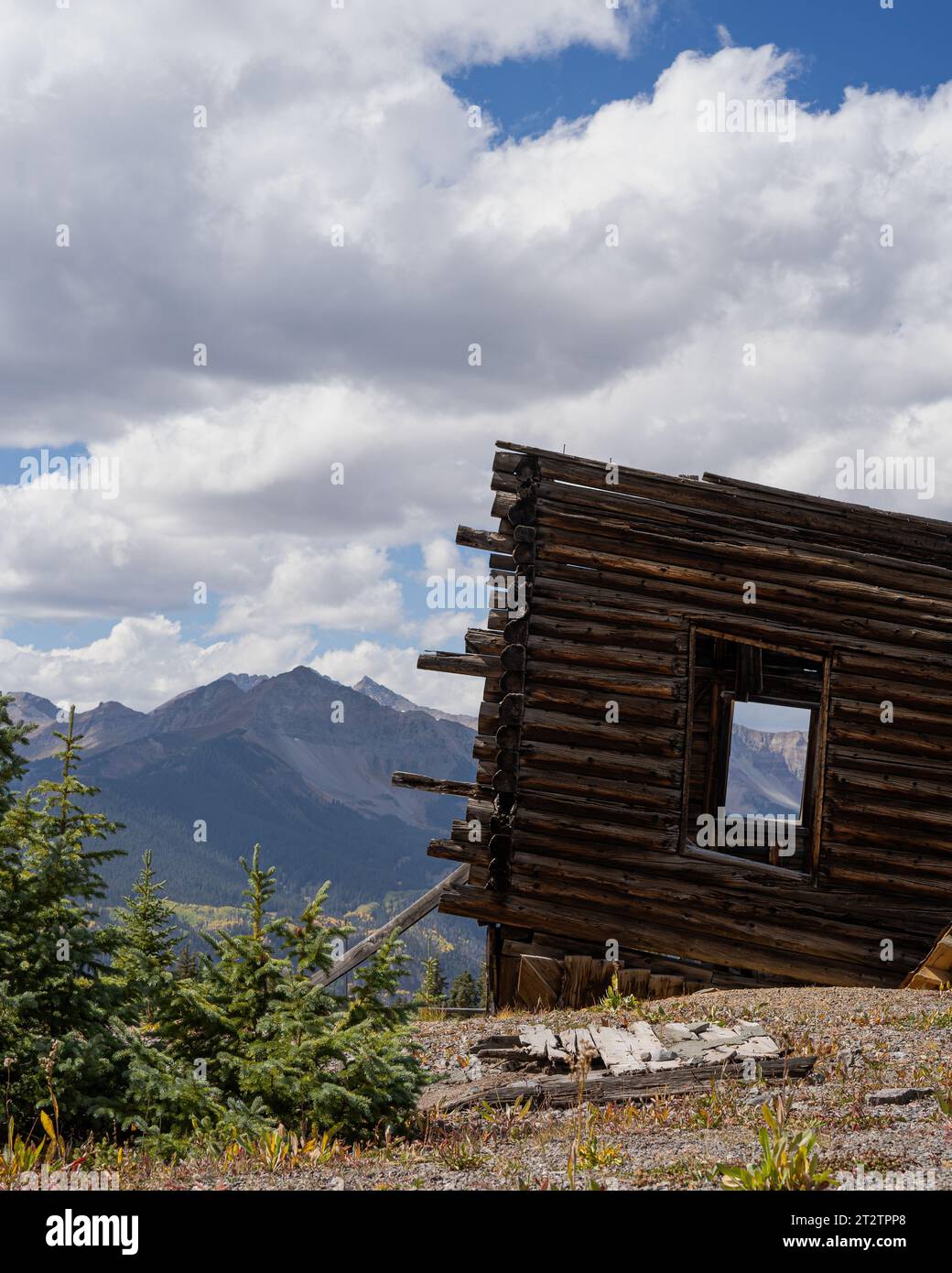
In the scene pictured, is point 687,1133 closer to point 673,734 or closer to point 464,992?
point 673,734

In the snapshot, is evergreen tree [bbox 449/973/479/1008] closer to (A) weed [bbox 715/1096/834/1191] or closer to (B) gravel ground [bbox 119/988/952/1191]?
(B) gravel ground [bbox 119/988/952/1191]

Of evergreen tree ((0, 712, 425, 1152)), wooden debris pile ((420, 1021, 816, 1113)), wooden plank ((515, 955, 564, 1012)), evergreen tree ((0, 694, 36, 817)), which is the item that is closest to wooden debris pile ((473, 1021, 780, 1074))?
wooden debris pile ((420, 1021, 816, 1113))

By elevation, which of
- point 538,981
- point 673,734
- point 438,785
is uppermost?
point 673,734

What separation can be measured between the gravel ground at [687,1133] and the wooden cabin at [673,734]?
3.40 meters

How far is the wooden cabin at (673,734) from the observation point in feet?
41.1

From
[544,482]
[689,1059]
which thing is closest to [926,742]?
[544,482]

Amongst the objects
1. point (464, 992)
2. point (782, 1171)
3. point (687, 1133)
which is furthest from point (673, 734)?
point (464, 992)

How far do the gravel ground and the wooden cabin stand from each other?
340 cm

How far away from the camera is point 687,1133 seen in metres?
5.83

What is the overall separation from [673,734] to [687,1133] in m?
7.11

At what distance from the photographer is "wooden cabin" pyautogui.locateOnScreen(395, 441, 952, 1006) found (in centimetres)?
1252

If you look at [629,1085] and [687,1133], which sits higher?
[687,1133]

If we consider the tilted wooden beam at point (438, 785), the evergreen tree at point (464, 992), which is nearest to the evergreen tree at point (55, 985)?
the tilted wooden beam at point (438, 785)

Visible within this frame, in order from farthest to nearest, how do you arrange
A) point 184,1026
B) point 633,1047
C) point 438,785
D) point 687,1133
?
point 438,785
point 633,1047
point 184,1026
point 687,1133
